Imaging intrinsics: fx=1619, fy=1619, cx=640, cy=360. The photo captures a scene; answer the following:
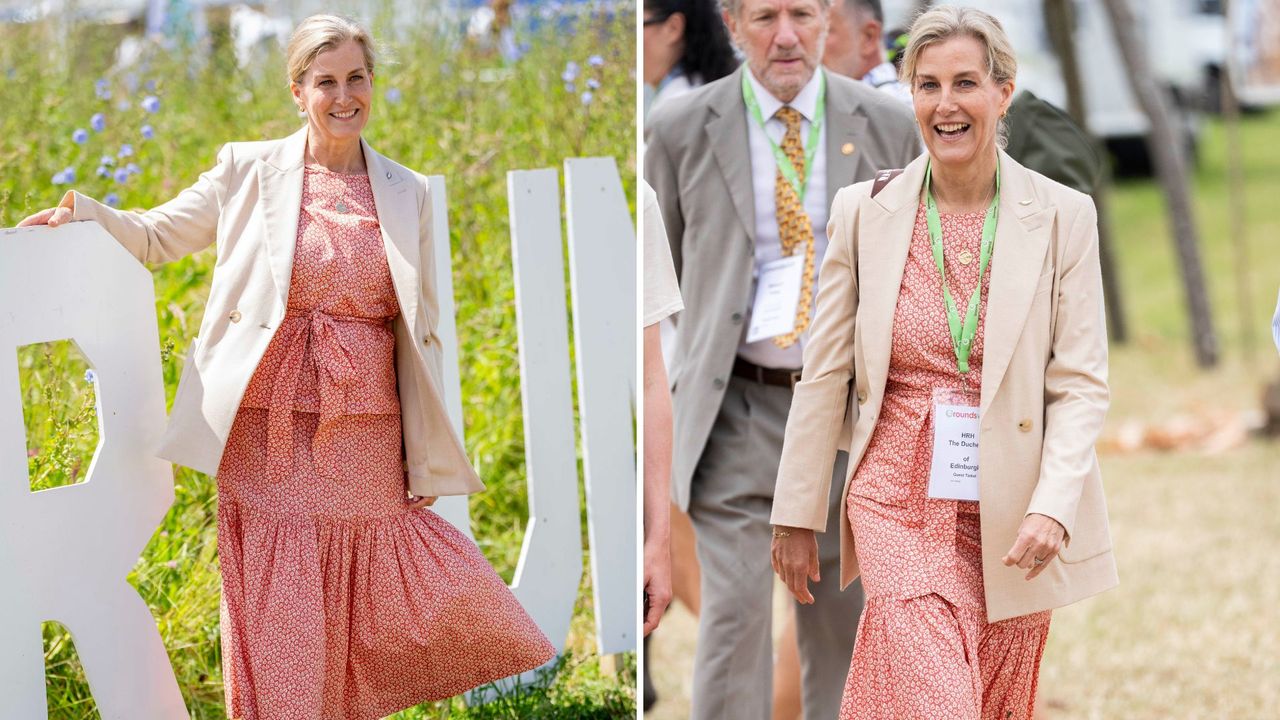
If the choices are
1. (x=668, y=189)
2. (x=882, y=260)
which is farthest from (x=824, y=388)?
(x=668, y=189)

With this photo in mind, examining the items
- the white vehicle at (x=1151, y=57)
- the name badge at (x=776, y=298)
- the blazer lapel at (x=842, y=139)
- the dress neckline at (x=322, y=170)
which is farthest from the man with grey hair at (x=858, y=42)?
the white vehicle at (x=1151, y=57)

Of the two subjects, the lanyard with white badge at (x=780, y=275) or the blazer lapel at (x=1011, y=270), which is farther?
the lanyard with white badge at (x=780, y=275)

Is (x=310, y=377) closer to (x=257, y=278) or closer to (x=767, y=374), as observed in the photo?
(x=257, y=278)

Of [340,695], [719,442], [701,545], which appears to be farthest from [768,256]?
[340,695]

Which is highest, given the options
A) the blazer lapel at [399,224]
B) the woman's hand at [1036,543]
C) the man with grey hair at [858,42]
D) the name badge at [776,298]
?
the man with grey hair at [858,42]

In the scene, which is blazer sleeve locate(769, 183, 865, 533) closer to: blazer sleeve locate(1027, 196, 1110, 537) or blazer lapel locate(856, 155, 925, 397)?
blazer lapel locate(856, 155, 925, 397)

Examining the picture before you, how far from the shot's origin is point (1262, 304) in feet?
46.5

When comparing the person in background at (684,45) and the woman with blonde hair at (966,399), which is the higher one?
the person in background at (684,45)

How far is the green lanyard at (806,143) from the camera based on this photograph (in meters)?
4.10

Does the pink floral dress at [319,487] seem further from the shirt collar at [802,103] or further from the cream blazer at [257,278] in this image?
the shirt collar at [802,103]

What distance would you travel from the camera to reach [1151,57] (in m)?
19.8

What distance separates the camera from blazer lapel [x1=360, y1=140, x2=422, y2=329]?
3723 mm

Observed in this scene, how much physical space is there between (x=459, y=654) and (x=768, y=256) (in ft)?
4.16

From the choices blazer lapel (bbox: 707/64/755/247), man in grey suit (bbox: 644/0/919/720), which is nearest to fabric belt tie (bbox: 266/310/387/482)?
man in grey suit (bbox: 644/0/919/720)
